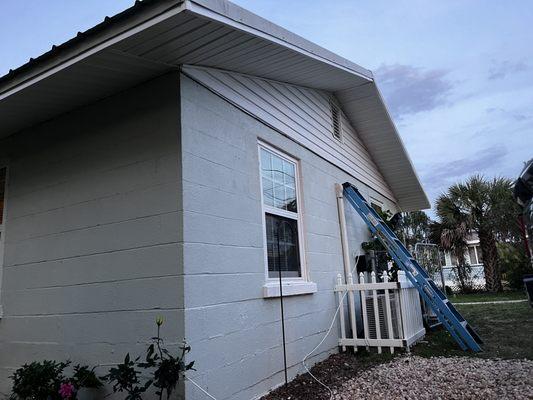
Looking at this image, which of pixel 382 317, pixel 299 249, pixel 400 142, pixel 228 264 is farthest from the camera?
pixel 400 142

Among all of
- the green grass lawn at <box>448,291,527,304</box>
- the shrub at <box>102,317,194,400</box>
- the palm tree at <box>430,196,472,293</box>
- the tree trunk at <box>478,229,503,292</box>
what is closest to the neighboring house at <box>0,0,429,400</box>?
the shrub at <box>102,317,194,400</box>

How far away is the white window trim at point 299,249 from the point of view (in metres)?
4.57

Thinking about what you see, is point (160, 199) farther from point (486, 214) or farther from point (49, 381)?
point (486, 214)

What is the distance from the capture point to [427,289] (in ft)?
20.4

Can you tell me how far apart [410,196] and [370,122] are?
16.3 feet

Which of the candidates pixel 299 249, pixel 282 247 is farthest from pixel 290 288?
pixel 299 249

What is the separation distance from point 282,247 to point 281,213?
43cm

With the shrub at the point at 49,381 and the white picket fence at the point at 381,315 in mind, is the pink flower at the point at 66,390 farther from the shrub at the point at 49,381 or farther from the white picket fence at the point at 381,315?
the white picket fence at the point at 381,315

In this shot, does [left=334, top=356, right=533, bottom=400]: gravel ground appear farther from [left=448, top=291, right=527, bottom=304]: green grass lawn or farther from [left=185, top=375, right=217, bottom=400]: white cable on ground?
[left=448, top=291, right=527, bottom=304]: green grass lawn

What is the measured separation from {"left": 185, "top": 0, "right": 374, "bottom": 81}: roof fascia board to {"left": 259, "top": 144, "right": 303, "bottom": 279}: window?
128 centimetres

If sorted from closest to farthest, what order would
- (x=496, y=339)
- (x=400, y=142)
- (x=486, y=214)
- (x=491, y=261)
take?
(x=496, y=339)
(x=400, y=142)
(x=491, y=261)
(x=486, y=214)

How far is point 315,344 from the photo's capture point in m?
5.44

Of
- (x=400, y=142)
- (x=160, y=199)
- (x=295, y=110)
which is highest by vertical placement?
(x=400, y=142)

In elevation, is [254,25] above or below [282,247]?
above
